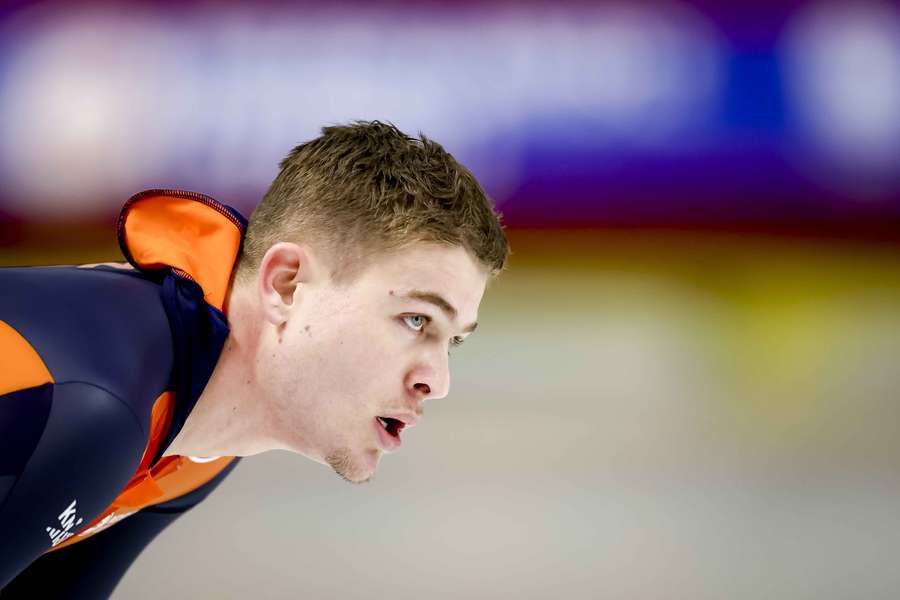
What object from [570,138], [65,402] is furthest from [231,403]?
[570,138]

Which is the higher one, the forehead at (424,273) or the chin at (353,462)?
the forehead at (424,273)

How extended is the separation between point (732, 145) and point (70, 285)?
272 cm

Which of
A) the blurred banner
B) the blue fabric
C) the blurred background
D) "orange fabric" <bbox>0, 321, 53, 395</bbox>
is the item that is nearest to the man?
the blue fabric

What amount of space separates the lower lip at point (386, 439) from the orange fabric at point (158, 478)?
29 cm

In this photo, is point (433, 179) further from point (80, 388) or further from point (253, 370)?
point (80, 388)

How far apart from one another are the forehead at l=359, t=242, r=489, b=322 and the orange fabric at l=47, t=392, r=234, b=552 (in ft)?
1.02

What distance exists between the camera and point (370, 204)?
4.26ft

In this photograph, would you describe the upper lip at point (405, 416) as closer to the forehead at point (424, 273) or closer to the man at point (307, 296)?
the man at point (307, 296)

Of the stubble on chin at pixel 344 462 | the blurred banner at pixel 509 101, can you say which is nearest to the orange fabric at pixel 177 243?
the stubble on chin at pixel 344 462

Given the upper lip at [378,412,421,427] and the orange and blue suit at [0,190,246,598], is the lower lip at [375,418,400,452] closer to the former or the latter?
the upper lip at [378,412,421,427]

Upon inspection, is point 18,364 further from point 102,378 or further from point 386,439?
point 386,439

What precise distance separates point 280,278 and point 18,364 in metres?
0.42

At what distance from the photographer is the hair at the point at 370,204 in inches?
50.3

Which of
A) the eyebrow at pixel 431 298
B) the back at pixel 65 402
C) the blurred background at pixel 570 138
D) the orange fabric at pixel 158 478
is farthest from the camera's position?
the blurred background at pixel 570 138
